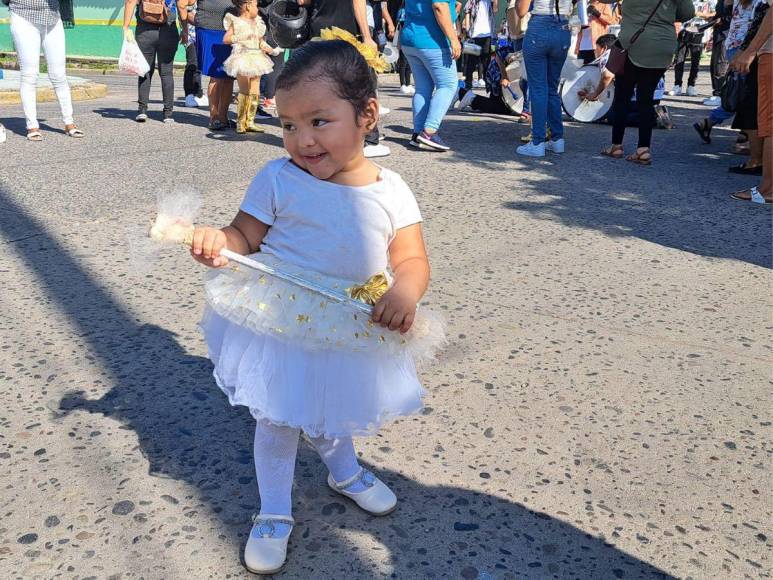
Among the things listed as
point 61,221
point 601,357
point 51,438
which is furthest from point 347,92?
point 61,221

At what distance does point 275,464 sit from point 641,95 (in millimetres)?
5945

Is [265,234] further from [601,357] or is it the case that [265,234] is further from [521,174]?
[521,174]

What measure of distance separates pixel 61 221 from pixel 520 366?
3.15 metres

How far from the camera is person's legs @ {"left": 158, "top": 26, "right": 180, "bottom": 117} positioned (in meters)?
8.66

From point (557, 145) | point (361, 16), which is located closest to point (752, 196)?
point (557, 145)

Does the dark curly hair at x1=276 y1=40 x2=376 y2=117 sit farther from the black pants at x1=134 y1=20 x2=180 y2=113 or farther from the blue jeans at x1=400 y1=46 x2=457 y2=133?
the black pants at x1=134 y1=20 x2=180 y2=113

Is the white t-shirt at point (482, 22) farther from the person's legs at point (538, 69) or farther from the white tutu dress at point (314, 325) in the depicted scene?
the white tutu dress at point (314, 325)

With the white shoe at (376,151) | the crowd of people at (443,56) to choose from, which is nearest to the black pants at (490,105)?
the crowd of people at (443,56)

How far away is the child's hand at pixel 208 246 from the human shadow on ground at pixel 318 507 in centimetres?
81

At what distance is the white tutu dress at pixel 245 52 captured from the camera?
759cm

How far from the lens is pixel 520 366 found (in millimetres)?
3152

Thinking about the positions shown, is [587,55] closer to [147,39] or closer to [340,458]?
[147,39]

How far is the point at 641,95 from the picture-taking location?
693 cm

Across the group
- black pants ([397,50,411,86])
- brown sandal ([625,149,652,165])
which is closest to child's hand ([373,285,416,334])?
Result: brown sandal ([625,149,652,165])
